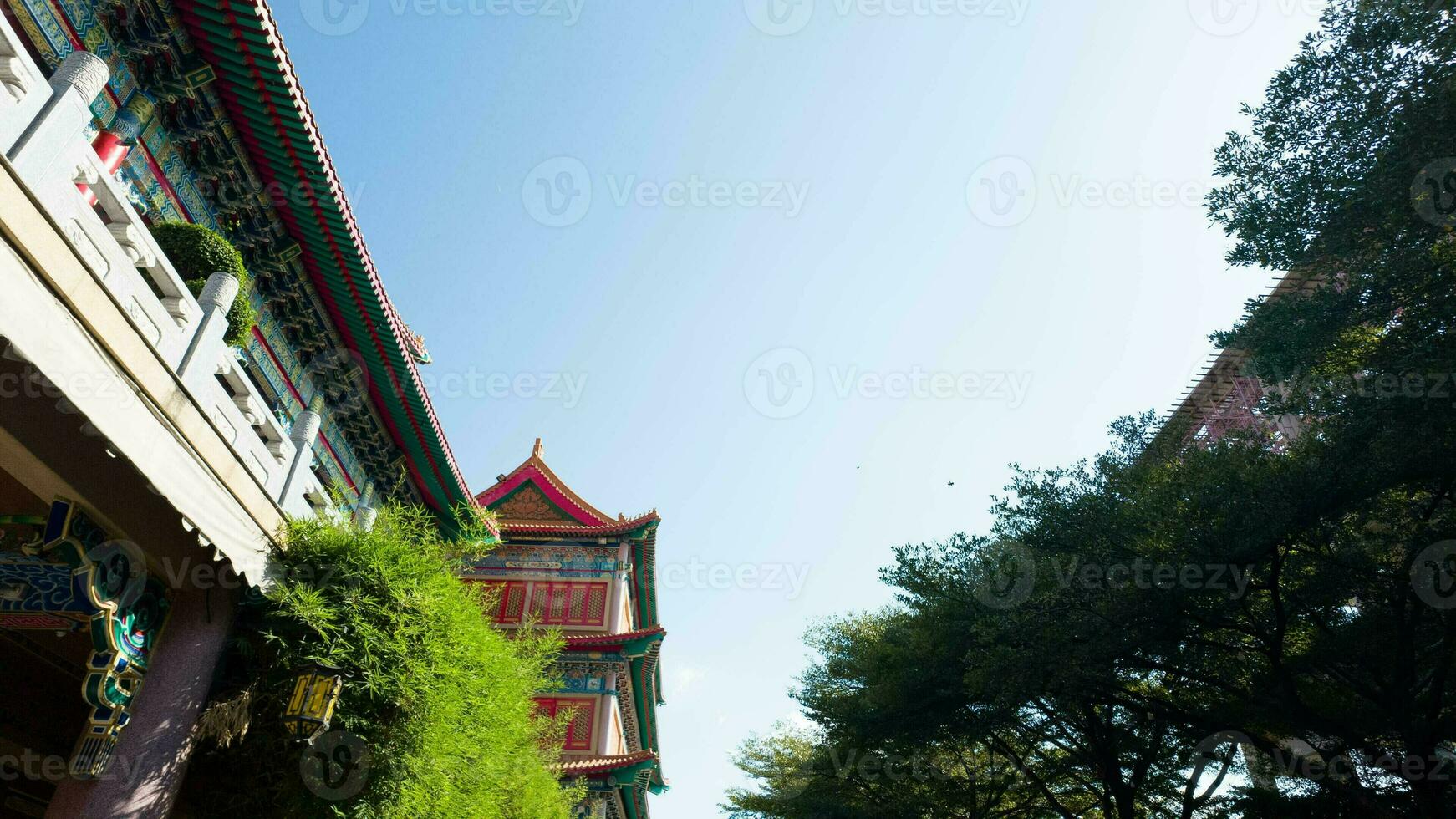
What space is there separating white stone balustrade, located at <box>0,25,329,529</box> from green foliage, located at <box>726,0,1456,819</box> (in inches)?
361

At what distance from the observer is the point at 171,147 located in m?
7.26

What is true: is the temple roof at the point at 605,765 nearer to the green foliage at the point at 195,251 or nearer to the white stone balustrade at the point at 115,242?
the white stone balustrade at the point at 115,242

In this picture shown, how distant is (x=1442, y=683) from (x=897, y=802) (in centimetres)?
1075

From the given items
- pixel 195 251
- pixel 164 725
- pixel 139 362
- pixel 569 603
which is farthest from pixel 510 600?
pixel 139 362

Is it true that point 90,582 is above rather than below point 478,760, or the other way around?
above

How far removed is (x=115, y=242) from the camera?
525cm

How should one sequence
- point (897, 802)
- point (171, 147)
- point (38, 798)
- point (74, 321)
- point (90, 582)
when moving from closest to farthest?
point (74, 321) → point (90, 582) → point (171, 147) → point (38, 798) → point (897, 802)

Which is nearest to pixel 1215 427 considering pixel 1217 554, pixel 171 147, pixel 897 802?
pixel 897 802

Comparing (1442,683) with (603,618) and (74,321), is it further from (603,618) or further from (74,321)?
(603,618)

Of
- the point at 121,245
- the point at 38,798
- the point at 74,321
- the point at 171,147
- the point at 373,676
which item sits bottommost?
the point at 38,798

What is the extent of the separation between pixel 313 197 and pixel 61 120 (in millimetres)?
3050

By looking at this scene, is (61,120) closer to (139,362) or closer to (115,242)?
(115,242)

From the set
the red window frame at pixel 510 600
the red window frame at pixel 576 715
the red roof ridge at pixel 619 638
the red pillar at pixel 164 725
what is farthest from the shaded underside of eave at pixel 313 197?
the red window frame at pixel 510 600

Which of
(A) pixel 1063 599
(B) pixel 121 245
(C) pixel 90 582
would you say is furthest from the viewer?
(A) pixel 1063 599
